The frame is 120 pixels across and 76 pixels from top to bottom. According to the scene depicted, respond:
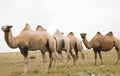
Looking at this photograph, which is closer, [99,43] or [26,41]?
[26,41]

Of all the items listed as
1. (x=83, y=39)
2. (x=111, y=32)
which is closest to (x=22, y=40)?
(x=83, y=39)

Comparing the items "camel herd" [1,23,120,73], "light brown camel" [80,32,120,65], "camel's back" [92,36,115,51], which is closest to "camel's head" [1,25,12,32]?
"camel herd" [1,23,120,73]

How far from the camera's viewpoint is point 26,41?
16078 millimetres

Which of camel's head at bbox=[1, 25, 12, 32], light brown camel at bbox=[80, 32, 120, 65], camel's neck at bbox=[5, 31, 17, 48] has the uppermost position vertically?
camel's head at bbox=[1, 25, 12, 32]

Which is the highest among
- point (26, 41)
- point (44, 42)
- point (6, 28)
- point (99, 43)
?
point (6, 28)

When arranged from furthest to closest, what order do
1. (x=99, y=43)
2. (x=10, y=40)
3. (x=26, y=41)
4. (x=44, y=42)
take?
1. (x=99, y=43)
2. (x=44, y=42)
3. (x=26, y=41)
4. (x=10, y=40)

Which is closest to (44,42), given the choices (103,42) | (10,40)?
(10,40)

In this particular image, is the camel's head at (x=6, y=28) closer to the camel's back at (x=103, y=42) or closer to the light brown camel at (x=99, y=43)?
the light brown camel at (x=99, y=43)

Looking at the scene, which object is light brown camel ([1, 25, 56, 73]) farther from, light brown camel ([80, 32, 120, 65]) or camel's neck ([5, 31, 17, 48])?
light brown camel ([80, 32, 120, 65])

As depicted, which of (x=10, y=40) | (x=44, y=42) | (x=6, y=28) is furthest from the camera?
(x=44, y=42)

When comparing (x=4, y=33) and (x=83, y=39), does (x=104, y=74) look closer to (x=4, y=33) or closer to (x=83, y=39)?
(x=4, y=33)

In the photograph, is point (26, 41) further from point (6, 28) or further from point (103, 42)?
point (103, 42)

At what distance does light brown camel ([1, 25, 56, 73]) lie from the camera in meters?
15.7

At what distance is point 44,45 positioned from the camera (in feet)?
56.6
